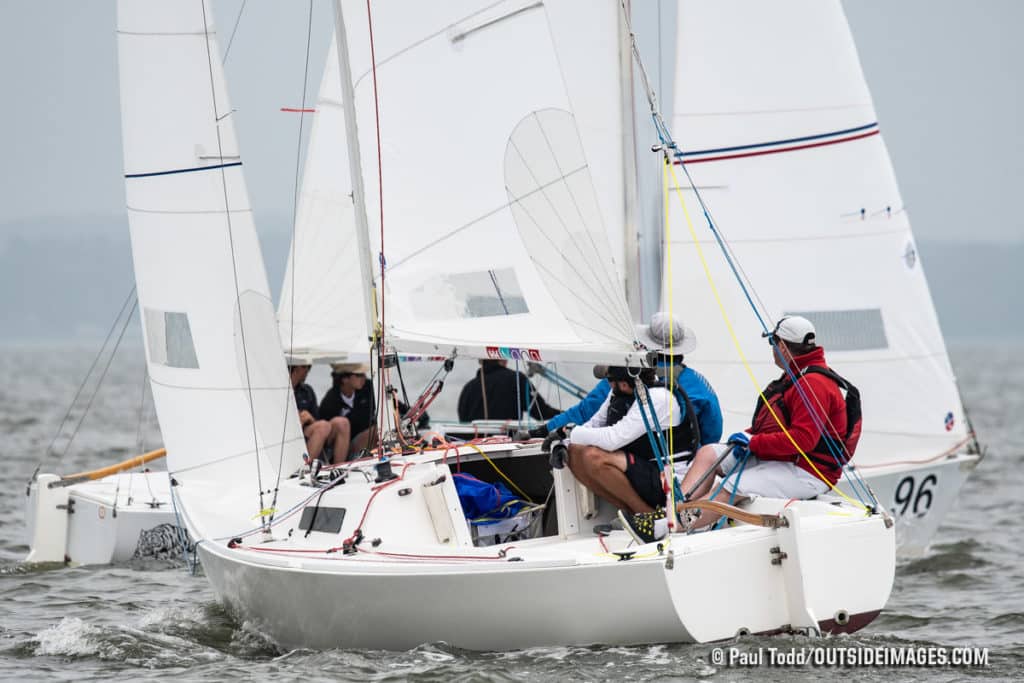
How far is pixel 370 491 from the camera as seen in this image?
6.77 metres

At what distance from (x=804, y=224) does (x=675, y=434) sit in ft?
17.5

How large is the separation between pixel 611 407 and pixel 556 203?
1.13 meters

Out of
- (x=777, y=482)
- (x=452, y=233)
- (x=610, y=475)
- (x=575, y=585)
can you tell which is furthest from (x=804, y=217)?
(x=575, y=585)

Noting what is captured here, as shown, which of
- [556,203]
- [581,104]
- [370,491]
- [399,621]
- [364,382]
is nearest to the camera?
[399,621]

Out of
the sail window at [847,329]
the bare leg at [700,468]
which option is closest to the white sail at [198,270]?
the bare leg at [700,468]

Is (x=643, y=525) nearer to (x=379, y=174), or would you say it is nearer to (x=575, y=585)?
(x=575, y=585)

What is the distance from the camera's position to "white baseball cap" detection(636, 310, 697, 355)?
690cm

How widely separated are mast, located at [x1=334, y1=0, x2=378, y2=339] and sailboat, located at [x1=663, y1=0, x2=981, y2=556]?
4501 millimetres

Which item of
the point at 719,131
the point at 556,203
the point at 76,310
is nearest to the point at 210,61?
the point at 556,203

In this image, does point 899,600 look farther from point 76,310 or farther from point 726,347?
point 76,310

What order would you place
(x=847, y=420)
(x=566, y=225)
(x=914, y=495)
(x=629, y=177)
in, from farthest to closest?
(x=914, y=495), (x=629, y=177), (x=566, y=225), (x=847, y=420)

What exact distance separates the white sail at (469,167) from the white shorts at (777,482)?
1.31m

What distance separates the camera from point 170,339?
7902 mm

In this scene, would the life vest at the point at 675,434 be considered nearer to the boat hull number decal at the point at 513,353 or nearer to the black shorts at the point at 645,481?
the black shorts at the point at 645,481
